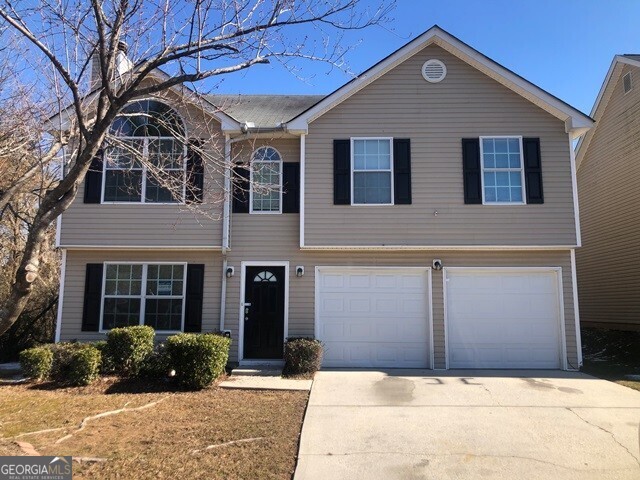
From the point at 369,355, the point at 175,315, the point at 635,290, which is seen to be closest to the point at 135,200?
the point at 175,315

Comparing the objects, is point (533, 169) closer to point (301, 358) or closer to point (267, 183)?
point (267, 183)

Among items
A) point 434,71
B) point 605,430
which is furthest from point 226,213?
point 605,430

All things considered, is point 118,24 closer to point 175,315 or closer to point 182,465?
point 182,465

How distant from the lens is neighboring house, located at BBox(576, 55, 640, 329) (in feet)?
47.5

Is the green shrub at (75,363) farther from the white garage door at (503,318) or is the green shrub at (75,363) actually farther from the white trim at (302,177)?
the white garage door at (503,318)

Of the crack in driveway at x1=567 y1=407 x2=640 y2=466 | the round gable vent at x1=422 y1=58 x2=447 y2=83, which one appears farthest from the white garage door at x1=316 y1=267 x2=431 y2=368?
the round gable vent at x1=422 y1=58 x2=447 y2=83

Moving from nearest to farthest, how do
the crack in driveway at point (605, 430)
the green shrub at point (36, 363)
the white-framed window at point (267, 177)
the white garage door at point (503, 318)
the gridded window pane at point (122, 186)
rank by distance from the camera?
1. the crack in driveway at point (605, 430)
2. the green shrub at point (36, 363)
3. the white garage door at point (503, 318)
4. the gridded window pane at point (122, 186)
5. the white-framed window at point (267, 177)

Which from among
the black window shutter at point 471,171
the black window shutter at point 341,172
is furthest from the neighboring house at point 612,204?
the black window shutter at point 341,172

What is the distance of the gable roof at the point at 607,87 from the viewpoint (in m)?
14.6

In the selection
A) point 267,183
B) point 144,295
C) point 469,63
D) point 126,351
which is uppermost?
point 469,63

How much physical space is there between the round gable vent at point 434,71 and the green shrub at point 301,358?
6493mm

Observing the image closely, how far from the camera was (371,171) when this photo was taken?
1100 centimetres

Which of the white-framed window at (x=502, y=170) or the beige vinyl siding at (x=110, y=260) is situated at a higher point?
the white-framed window at (x=502, y=170)

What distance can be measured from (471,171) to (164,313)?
296 inches
